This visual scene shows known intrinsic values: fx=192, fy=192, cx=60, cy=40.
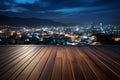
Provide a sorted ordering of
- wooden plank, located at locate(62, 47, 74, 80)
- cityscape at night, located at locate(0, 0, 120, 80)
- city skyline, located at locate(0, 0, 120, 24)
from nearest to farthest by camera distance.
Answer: wooden plank, located at locate(62, 47, 74, 80) → cityscape at night, located at locate(0, 0, 120, 80) → city skyline, located at locate(0, 0, 120, 24)

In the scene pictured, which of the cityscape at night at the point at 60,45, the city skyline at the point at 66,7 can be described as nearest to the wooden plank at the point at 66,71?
the cityscape at night at the point at 60,45

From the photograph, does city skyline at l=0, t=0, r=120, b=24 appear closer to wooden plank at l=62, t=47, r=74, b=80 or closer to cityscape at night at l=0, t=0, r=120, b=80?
cityscape at night at l=0, t=0, r=120, b=80

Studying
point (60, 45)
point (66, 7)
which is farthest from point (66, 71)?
point (66, 7)

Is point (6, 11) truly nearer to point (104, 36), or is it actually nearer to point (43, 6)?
point (43, 6)

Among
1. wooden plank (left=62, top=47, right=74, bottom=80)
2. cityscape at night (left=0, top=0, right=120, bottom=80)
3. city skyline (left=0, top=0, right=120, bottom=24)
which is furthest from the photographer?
city skyline (left=0, top=0, right=120, bottom=24)

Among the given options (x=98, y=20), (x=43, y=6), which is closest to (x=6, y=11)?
(x=43, y=6)

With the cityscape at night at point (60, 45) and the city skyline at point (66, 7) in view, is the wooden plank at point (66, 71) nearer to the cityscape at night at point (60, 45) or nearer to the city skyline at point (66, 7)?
the cityscape at night at point (60, 45)

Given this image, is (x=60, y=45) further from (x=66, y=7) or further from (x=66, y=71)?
(x=66, y=7)

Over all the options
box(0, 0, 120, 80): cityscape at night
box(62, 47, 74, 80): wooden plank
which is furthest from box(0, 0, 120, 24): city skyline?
box(62, 47, 74, 80): wooden plank
